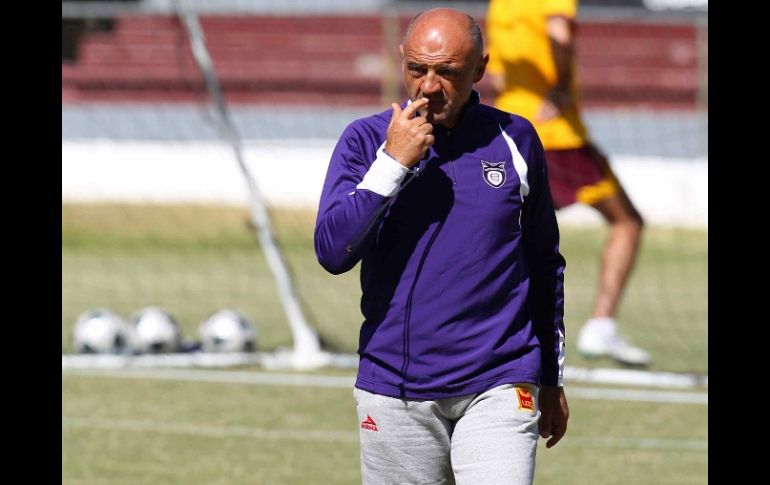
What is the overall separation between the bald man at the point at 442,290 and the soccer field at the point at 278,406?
2539mm

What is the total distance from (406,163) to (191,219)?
13427mm

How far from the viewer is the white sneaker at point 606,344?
384 inches

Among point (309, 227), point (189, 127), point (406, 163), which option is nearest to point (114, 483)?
point (406, 163)

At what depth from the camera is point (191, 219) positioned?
17500 millimetres

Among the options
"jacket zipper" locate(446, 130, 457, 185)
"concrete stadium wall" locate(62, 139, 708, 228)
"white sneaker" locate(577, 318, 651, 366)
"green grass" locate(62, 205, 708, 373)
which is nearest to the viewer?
"jacket zipper" locate(446, 130, 457, 185)

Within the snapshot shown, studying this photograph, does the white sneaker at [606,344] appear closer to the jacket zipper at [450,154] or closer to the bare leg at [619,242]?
the bare leg at [619,242]

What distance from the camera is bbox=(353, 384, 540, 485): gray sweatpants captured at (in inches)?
175

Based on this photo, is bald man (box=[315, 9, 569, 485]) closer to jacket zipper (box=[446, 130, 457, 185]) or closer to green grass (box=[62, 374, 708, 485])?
jacket zipper (box=[446, 130, 457, 185])

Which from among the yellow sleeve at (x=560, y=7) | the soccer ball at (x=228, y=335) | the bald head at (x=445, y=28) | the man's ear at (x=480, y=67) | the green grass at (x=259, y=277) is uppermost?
the yellow sleeve at (x=560, y=7)

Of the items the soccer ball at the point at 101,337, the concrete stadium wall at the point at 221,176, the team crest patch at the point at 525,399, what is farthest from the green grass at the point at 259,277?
the team crest patch at the point at 525,399

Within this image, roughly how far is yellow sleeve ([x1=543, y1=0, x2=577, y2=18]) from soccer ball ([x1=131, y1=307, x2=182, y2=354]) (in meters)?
3.35

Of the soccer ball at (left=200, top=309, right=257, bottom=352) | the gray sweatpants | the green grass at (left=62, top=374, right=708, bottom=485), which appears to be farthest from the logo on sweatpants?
the soccer ball at (left=200, top=309, right=257, bottom=352)
